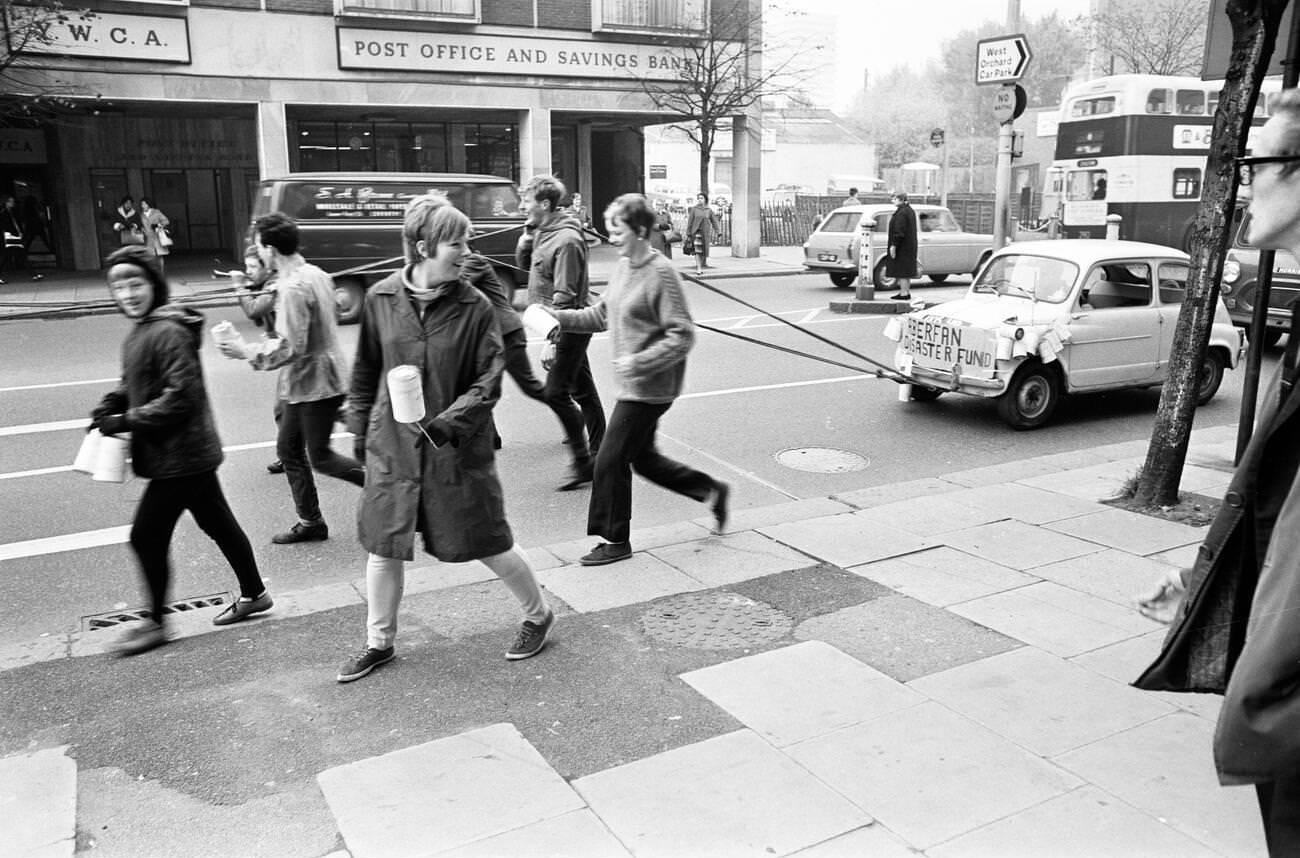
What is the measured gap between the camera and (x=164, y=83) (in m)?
21.6

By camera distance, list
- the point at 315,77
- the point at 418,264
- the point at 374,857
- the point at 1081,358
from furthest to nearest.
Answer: the point at 315,77 → the point at 1081,358 → the point at 418,264 → the point at 374,857

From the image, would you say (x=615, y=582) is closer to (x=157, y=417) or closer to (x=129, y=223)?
(x=157, y=417)

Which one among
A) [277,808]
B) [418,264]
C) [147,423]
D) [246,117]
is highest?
[246,117]

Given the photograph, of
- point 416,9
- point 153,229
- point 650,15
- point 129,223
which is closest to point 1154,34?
point 650,15

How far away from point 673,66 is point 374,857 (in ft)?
84.6

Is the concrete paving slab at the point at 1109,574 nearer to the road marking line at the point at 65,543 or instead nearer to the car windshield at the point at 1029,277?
the car windshield at the point at 1029,277

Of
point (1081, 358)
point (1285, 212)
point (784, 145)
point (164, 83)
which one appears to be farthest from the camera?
point (784, 145)

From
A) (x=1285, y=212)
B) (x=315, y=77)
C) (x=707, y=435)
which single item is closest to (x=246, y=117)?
(x=315, y=77)

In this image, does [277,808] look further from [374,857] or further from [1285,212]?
[1285,212]

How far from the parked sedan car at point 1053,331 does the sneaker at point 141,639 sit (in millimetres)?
7086

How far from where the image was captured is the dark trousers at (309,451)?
612cm

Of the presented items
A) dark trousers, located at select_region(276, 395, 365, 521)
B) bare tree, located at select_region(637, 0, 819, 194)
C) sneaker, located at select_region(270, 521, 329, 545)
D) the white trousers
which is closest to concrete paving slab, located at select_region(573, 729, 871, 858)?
the white trousers

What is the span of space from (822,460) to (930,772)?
500cm

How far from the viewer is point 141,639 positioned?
4.75 meters
